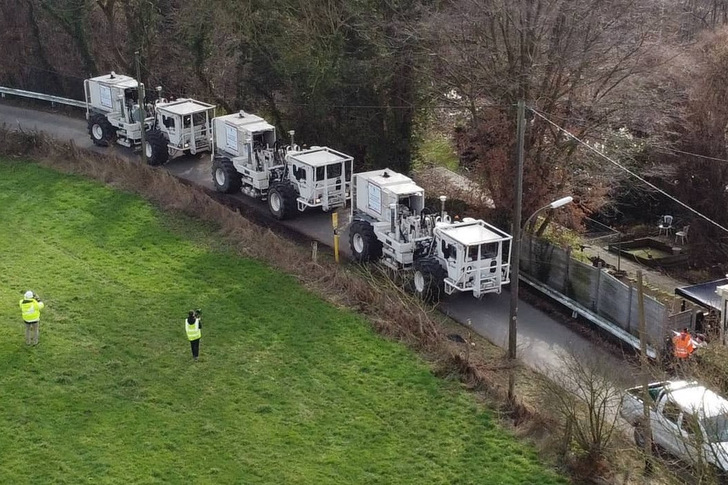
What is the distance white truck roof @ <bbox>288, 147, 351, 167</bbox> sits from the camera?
100 ft

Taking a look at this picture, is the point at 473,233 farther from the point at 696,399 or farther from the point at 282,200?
the point at 696,399

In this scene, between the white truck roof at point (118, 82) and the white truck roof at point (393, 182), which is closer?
the white truck roof at point (393, 182)

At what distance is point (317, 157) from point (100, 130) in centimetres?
1166

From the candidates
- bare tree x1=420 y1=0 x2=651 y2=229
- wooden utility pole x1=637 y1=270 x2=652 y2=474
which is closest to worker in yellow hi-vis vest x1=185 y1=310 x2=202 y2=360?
wooden utility pole x1=637 y1=270 x2=652 y2=474

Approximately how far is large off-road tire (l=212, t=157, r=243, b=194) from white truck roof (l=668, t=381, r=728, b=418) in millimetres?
18535

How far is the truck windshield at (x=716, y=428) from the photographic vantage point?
16430 millimetres

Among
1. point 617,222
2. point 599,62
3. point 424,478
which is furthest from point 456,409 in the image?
point 617,222

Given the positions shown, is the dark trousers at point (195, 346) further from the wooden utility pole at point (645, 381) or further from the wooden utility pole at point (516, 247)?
the wooden utility pole at point (645, 381)

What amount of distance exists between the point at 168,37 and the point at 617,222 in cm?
2057

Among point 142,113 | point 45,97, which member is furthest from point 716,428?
point 45,97

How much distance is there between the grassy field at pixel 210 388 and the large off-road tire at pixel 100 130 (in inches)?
362

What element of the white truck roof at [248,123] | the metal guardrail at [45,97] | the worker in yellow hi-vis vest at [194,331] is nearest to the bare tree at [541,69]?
the white truck roof at [248,123]

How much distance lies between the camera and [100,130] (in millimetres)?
38500

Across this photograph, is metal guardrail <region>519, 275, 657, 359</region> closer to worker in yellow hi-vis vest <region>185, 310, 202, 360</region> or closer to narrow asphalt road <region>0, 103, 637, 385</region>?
narrow asphalt road <region>0, 103, 637, 385</region>
